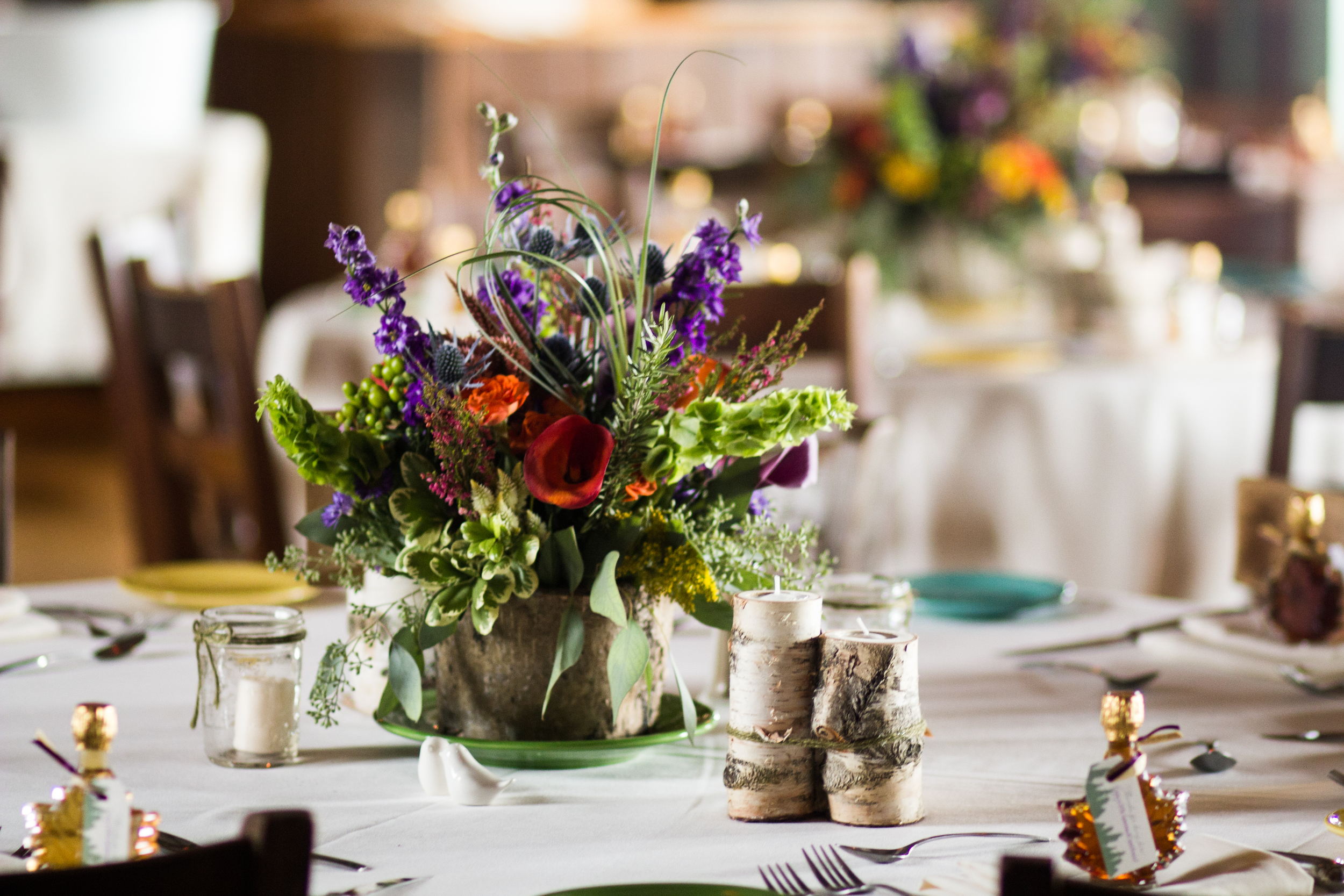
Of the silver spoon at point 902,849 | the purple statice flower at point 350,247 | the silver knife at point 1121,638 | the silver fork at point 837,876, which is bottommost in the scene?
the silver fork at point 837,876

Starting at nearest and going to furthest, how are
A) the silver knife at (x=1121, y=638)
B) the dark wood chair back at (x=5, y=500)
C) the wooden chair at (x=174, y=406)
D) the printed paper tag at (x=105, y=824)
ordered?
the printed paper tag at (x=105, y=824), the silver knife at (x=1121, y=638), the dark wood chair back at (x=5, y=500), the wooden chair at (x=174, y=406)

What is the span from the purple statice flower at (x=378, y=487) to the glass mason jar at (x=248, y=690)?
0.35 ft

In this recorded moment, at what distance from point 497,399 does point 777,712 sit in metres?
0.24

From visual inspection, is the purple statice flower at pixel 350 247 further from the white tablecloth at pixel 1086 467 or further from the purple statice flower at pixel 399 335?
the white tablecloth at pixel 1086 467

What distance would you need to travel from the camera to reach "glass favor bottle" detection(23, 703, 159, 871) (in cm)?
70

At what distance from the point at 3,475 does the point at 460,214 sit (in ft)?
7.76

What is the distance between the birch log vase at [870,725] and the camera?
0.82 m

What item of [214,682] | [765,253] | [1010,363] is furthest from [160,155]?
[214,682]

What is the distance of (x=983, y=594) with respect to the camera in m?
1.45

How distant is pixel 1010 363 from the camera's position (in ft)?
8.14

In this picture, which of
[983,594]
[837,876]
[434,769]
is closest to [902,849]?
[837,876]

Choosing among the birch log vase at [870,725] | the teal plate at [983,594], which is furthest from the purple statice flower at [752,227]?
the teal plate at [983,594]

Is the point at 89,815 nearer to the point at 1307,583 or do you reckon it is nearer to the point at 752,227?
the point at 752,227

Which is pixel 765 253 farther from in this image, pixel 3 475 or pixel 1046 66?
pixel 3 475
